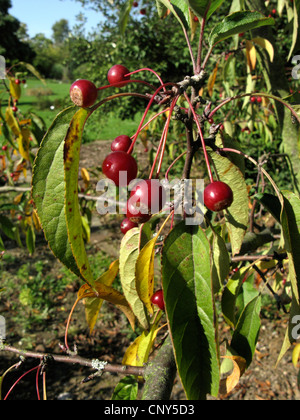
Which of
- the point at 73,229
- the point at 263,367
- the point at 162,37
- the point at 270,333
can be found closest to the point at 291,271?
the point at 73,229

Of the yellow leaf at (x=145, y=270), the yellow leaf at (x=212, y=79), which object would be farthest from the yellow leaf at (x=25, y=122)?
the yellow leaf at (x=145, y=270)

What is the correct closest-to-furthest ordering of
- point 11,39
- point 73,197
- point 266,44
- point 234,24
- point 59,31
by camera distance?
point 73,197 → point 234,24 → point 266,44 → point 11,39 → point 59,31

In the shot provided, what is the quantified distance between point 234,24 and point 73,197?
0.57m

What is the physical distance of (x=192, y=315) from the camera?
2.14ft

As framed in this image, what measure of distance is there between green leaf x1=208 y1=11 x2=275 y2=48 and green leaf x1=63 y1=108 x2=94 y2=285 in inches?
17.2

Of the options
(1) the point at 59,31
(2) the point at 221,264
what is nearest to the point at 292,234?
(2) the point at 221,264

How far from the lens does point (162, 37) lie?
7.50m

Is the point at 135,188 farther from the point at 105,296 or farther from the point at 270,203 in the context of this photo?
the point at 270,203

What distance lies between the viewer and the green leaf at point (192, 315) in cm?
63

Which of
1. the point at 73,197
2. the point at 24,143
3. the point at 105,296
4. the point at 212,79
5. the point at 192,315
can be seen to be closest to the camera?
the point at 73,197

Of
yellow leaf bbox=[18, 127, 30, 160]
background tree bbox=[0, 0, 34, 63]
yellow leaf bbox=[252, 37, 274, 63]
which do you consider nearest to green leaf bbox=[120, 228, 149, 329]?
yellow leaf bbox=[252, 37, 274, 63]

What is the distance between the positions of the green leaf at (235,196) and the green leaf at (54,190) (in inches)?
16.4

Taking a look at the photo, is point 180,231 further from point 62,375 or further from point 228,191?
point 62,375
